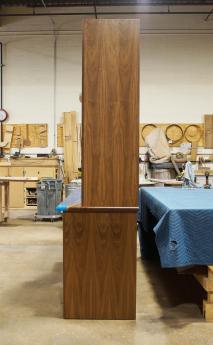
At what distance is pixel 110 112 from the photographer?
2629 mm

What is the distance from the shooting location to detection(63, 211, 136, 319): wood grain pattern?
8.73ft

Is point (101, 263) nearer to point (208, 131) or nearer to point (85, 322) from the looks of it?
point (85, 322)

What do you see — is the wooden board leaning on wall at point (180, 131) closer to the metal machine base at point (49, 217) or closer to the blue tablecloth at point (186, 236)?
the metal machine base at point (49, 217)

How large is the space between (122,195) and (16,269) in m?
1.94

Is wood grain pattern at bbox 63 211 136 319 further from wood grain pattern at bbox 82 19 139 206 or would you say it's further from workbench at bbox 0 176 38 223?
workbench at bbox 0 176 38 223

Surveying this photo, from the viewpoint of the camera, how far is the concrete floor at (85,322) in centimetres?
241

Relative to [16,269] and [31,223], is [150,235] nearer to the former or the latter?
[16,269]

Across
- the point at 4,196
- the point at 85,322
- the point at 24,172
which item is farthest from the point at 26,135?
the point at 85,322

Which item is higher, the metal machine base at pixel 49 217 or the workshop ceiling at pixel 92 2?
the workshop ceiling at pixel 92 2

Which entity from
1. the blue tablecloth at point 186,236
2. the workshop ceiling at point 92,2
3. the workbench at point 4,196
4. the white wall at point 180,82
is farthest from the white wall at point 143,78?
the blue tablecloth at point 186,236

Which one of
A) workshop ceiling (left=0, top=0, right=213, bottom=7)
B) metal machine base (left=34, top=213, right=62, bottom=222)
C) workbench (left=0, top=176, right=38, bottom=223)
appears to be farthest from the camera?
workshop ceiling (left=0, top=0, right=213, bottom=7)

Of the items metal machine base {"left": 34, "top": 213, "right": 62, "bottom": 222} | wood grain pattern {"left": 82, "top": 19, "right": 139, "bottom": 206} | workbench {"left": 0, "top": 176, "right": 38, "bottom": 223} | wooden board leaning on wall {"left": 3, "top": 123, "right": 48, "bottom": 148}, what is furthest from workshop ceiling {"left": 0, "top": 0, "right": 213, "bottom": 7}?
wood grain pattern {"left": 82, "top": 19, "right": 139, "bottom": 206}

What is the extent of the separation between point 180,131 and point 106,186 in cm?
658

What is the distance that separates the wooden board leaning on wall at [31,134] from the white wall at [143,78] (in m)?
0.13
